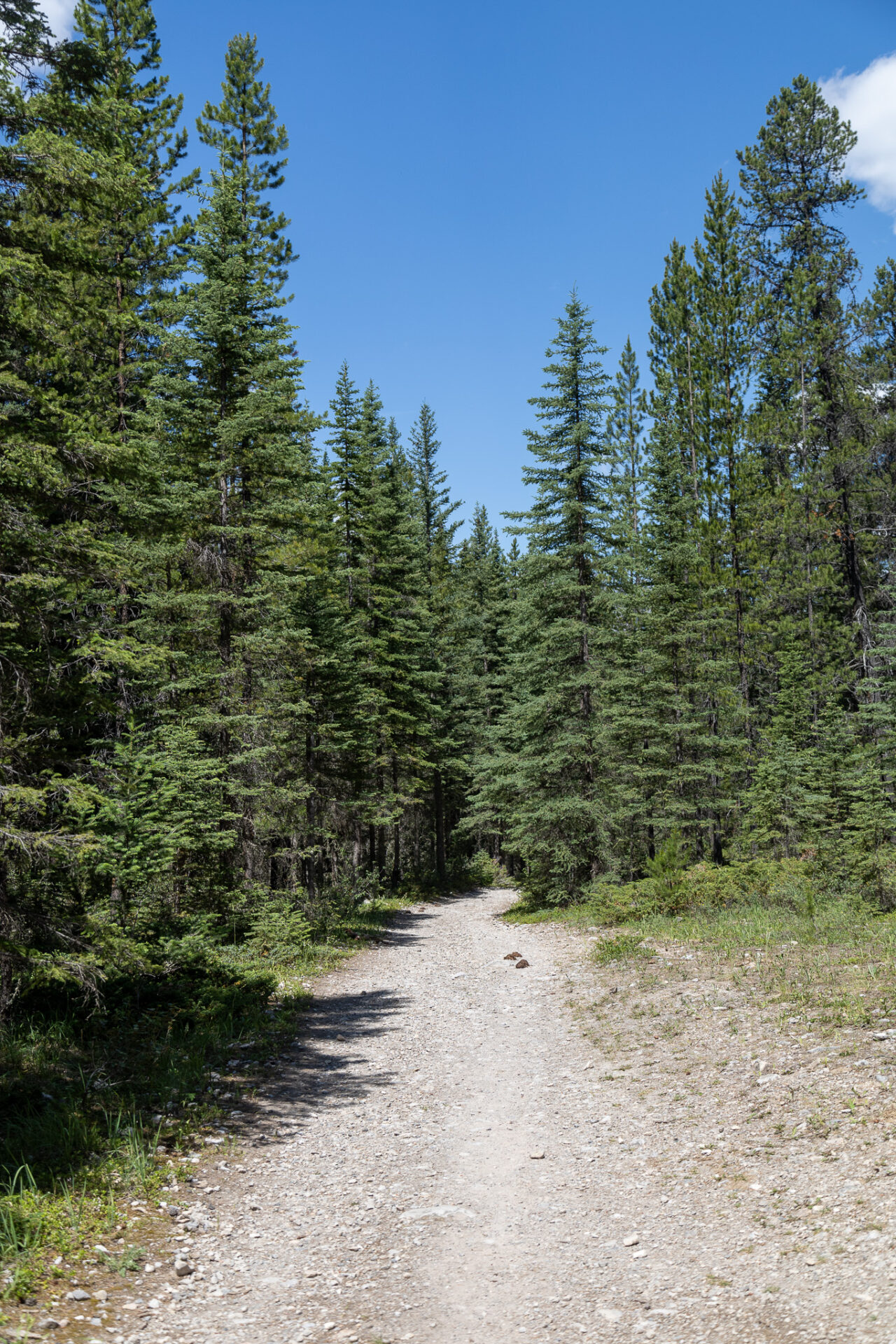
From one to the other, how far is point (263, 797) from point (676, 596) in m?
13.3

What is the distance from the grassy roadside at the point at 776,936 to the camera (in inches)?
328

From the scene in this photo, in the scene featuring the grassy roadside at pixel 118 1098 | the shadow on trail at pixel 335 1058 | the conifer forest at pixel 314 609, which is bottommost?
the shadow on trail at pixel 335 1058

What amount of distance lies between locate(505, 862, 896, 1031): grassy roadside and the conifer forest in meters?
0.34

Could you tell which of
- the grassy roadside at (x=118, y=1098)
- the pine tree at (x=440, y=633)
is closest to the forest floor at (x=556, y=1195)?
the grassy roadside at (x=118, y=1098)

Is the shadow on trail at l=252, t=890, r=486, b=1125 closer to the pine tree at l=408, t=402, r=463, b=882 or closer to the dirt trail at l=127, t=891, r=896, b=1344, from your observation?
the dirt trail at l=127, t=891, r=896, b=1344

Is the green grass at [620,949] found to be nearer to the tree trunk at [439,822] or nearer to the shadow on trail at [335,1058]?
the shadow on trail at [335,1058]

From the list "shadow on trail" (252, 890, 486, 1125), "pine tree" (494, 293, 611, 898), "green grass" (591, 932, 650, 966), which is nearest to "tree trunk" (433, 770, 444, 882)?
"pine tree" (494, 293, 611, 898)

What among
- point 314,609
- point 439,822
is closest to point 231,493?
point 314,609

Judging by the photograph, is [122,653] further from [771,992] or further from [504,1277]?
[771,992]

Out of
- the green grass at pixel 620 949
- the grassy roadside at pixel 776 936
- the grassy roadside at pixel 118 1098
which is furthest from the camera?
the green grass at pixel 620 949

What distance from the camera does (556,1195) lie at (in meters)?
6.11

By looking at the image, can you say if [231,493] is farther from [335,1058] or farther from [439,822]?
[439,822]

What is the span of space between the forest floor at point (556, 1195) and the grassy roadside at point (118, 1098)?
30 cm

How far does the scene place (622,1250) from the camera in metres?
5.18
